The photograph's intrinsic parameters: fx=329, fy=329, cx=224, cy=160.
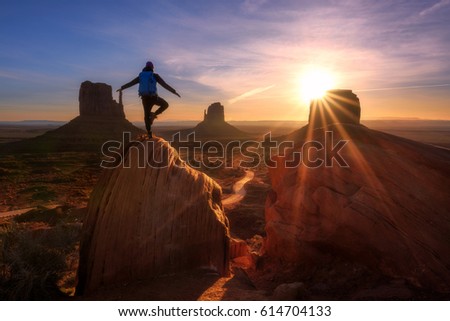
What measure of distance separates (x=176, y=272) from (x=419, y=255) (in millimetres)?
6755

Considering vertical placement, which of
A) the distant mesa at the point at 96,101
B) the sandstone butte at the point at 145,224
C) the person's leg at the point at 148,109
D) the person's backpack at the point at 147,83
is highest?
the distant mesa at the point at 96,101

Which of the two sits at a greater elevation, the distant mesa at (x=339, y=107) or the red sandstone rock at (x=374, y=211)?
the distant mesa at (x=339, y=107)

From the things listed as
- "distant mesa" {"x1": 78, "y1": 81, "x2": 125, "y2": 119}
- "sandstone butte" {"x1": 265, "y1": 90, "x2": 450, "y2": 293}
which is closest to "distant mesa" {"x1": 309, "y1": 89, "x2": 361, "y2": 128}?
"sandstone butte" {"x1": 265, "y1": 90, "x2": 450, "y2": 293}

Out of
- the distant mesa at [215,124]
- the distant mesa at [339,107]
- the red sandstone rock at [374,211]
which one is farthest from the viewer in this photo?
the distant mesa at [215,124]

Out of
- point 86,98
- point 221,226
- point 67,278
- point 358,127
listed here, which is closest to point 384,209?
point 358,127

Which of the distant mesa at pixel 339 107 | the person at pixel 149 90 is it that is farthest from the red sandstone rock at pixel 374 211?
the distant mesa at pixel 339 107

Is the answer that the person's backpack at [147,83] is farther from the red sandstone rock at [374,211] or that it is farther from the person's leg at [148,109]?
the red sandstone rock at [374,211]

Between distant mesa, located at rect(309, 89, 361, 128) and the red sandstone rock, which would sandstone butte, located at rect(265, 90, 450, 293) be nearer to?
the red sandstone rock

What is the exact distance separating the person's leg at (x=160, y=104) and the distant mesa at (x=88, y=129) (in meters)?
62.4

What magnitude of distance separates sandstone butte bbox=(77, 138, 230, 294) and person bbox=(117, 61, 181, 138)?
85cm

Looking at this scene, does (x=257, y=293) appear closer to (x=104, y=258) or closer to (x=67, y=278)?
(x=104, y=258)

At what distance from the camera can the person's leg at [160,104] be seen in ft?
34.8

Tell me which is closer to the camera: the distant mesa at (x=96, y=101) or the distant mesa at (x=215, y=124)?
the distant mesa at (x=96, y=101)

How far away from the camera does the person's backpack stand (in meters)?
10.1
